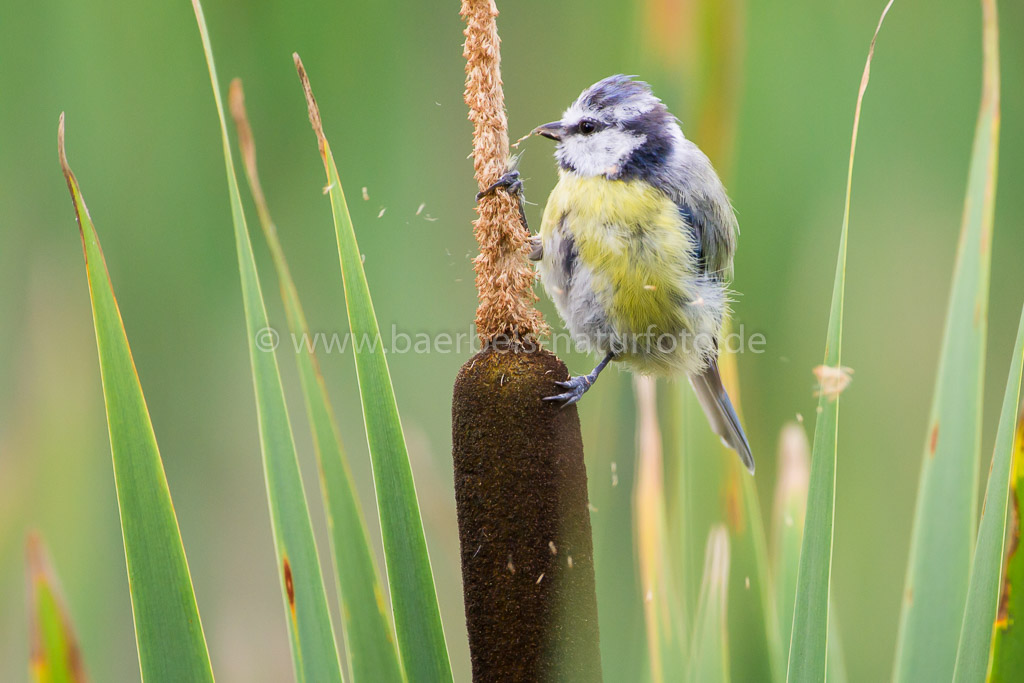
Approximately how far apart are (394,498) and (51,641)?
12.7 inches

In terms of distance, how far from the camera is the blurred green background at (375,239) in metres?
1.45

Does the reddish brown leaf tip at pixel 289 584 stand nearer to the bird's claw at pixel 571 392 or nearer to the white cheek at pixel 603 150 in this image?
the bird's claw at pixel 571 392

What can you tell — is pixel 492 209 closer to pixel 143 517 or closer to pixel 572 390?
pixel 572 390

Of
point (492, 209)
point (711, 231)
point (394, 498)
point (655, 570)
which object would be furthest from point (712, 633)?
point (711, 231)

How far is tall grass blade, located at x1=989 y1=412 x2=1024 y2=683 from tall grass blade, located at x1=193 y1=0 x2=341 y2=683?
0.62m

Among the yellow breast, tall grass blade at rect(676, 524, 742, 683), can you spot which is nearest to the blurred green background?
the yellow breast

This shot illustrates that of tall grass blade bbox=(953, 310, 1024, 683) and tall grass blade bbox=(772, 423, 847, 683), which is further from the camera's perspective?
tall grass blade bbox=(772, 423, 847, 683)

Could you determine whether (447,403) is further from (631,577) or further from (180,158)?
(180,158)

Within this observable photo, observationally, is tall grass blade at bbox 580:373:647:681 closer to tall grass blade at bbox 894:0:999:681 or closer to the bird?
the bird

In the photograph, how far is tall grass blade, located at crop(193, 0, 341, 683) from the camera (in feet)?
2.63

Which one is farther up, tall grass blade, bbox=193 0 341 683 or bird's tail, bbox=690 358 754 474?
tall grass blade, bbox=193 0 341 683

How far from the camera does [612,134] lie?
61.3 inches

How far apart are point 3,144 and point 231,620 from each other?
1025 millimetres

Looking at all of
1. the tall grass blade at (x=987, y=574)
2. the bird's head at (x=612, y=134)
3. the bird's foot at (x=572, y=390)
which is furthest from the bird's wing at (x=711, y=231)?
the tall grass blade at (x=987, y=574)
